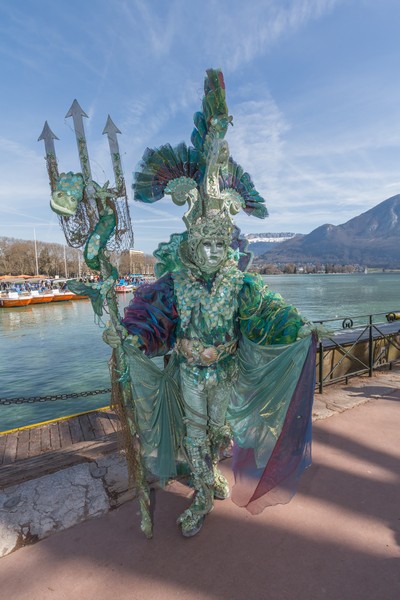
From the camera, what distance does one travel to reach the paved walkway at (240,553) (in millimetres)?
2010

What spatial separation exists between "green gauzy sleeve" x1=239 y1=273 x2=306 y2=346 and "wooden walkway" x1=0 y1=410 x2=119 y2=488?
5.16ft

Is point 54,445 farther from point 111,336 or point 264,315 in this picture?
point 264,315

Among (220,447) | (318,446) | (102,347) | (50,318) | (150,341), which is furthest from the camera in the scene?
(50,318)

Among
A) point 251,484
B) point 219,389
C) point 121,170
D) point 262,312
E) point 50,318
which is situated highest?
point 121,170

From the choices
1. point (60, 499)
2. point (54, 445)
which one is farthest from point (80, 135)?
point (54, 445)

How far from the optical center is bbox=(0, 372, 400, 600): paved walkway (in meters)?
2.01

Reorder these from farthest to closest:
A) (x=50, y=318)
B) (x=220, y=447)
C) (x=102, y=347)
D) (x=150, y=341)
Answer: (x=50, y=318)
(x=102, y=347)
(x=220, y=447)
(x=150, y=341)

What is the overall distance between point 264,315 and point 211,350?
45 centimetres

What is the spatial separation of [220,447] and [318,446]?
128 cm

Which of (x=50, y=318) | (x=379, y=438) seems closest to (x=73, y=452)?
(x=379, y=438)

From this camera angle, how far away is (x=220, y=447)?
9.41 ft

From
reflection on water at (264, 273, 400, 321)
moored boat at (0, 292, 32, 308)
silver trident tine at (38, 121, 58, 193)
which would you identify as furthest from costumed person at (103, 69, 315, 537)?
moored boat at (0, 292, 32, 308)

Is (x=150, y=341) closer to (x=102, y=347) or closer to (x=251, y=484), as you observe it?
(x=251, y=484)

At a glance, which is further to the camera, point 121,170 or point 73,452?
point 73,452
